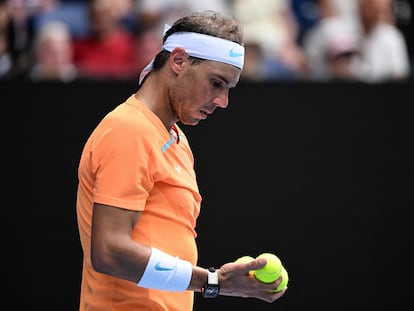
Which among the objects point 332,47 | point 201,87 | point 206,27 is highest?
point 332,47

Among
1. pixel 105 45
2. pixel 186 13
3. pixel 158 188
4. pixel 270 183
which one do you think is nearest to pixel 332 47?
pixel 186 13

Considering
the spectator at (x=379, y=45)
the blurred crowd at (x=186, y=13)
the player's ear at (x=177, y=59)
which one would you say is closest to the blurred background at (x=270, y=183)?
the blurred crowd at (x=186, y=13)

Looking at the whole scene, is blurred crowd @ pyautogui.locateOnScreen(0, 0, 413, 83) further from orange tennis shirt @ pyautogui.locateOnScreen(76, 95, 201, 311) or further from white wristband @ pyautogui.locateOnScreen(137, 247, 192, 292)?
white wristband @ pyautogui.locateOnScreen(137, 247, 192, 292)

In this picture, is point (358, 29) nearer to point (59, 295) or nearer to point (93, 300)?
point (59, 295)

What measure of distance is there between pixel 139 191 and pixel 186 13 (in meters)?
4.31

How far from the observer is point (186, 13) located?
6.86 meters

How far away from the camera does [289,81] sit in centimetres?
562

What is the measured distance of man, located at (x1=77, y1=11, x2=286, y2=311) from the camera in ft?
9.00

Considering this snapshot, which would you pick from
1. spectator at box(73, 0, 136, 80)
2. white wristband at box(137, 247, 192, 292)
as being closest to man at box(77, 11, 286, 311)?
white wristband at box(137, 247, 192, 292)

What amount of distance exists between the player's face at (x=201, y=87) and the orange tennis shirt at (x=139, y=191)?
0.40ft

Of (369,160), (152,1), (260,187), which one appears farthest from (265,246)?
(152,1)

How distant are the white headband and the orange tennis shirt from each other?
0.28 meters

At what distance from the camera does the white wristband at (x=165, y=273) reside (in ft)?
9.15

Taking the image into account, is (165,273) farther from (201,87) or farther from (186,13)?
(186,13)
